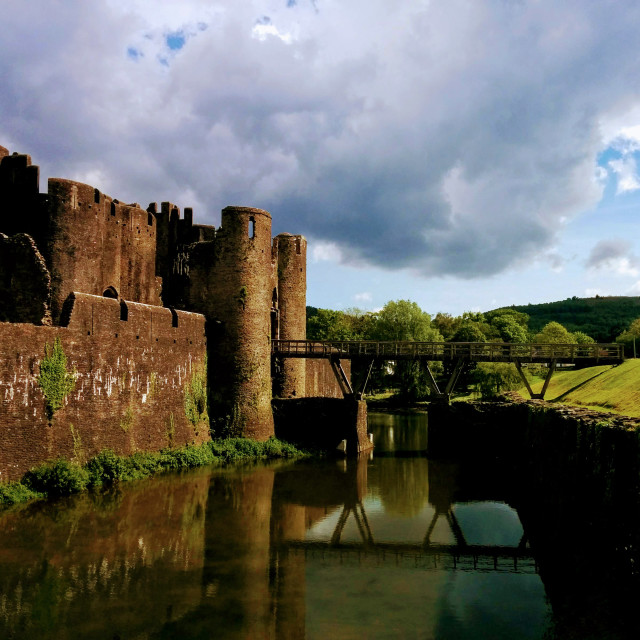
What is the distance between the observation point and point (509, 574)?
42.8 ft

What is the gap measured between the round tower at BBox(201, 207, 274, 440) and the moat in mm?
6905

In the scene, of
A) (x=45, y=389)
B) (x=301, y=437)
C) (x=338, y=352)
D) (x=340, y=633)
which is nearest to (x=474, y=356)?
(x=338, y=352)

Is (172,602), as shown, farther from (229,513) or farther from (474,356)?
(474,356)

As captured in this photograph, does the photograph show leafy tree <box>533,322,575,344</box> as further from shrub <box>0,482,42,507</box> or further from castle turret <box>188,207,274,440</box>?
shrub <box>0,482,42,507</box>

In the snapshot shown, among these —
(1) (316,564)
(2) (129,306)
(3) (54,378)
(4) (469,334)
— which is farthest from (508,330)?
(1) (316,564)

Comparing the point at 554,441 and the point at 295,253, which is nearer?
the point at 554,441

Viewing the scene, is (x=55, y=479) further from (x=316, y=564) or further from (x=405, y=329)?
(x=405, y=329)

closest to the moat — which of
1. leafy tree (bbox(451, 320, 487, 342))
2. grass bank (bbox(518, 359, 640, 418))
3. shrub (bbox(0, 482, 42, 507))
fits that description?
shrub (bbox(0, 482, 42, 507))

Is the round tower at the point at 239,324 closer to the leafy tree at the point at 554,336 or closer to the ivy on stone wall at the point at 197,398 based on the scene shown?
the ivy on stone wall at the point at 197,398

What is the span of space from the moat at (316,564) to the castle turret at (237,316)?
6961 millimetres

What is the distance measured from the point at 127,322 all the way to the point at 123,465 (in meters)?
4.95

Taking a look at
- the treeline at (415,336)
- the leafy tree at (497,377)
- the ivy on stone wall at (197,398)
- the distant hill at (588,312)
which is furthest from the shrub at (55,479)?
the distant hill at (588,312)

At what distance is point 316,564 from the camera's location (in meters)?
13.5

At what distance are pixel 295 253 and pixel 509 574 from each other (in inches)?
986
